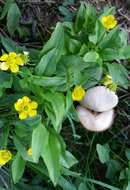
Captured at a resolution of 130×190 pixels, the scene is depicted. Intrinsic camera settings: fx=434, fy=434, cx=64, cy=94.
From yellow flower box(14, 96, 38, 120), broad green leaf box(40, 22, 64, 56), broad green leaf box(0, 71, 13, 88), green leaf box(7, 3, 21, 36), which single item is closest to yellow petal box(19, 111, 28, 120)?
yellow flower box(14, 96, 38, 120)

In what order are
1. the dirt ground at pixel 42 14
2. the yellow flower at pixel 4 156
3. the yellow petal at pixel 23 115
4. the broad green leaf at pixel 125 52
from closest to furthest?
the yellow petal at pixel 23 115, the yellow flower at pixel 4 156, the broad green leaf at pixel 125 52, the dirt ground at pixel 42 14

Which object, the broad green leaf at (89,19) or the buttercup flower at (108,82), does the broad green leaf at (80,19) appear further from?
the buttercup flower at (108,82)

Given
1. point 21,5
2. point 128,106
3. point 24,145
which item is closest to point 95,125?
point 128,106

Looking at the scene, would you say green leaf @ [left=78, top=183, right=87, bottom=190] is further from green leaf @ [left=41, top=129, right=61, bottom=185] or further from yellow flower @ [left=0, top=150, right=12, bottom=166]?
yellow flower @ [left=0, top=150, right=12, bottom=166]

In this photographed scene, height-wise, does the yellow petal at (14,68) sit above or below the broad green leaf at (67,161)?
above

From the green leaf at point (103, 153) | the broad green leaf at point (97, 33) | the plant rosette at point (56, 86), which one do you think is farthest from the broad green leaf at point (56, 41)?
the green leaf at point (103, 153)

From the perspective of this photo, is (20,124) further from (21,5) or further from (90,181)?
(21,5)
